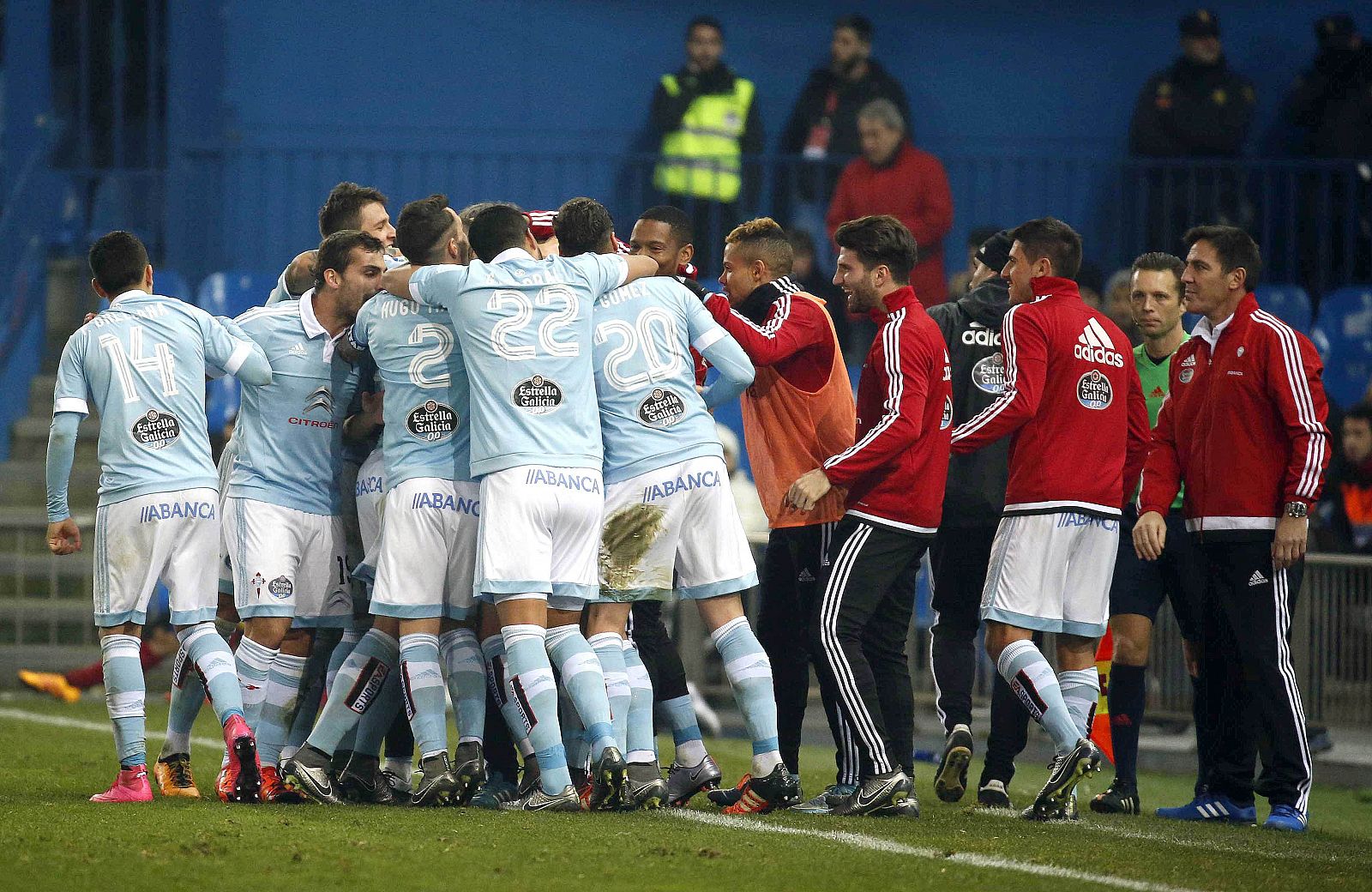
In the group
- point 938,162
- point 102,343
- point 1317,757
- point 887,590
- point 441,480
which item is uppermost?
point 938,162

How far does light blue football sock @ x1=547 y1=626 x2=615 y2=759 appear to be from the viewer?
20.0 feet

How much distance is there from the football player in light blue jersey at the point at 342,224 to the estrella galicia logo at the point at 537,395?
4.55 feet

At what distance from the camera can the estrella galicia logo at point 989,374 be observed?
736 centimetres

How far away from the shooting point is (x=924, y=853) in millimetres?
5484

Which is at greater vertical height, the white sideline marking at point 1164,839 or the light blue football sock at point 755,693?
the light blue football sock at point 755,693

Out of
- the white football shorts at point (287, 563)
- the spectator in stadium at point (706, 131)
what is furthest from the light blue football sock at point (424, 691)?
the spectator in stadium at point (706, 131)

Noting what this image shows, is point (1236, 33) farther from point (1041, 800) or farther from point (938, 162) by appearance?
point (1041, 800)

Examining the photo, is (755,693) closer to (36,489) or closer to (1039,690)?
(1039,690)

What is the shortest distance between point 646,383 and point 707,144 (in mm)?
7341

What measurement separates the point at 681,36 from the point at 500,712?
31.3ft

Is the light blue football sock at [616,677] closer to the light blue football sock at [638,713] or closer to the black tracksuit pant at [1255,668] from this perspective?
the light blue football sock at [638,713]

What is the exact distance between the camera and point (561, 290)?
630cm

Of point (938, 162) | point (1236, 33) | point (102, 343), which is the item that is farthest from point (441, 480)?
point (1236, 33)

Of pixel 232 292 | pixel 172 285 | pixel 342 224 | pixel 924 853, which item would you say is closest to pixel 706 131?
pixel 232 292
